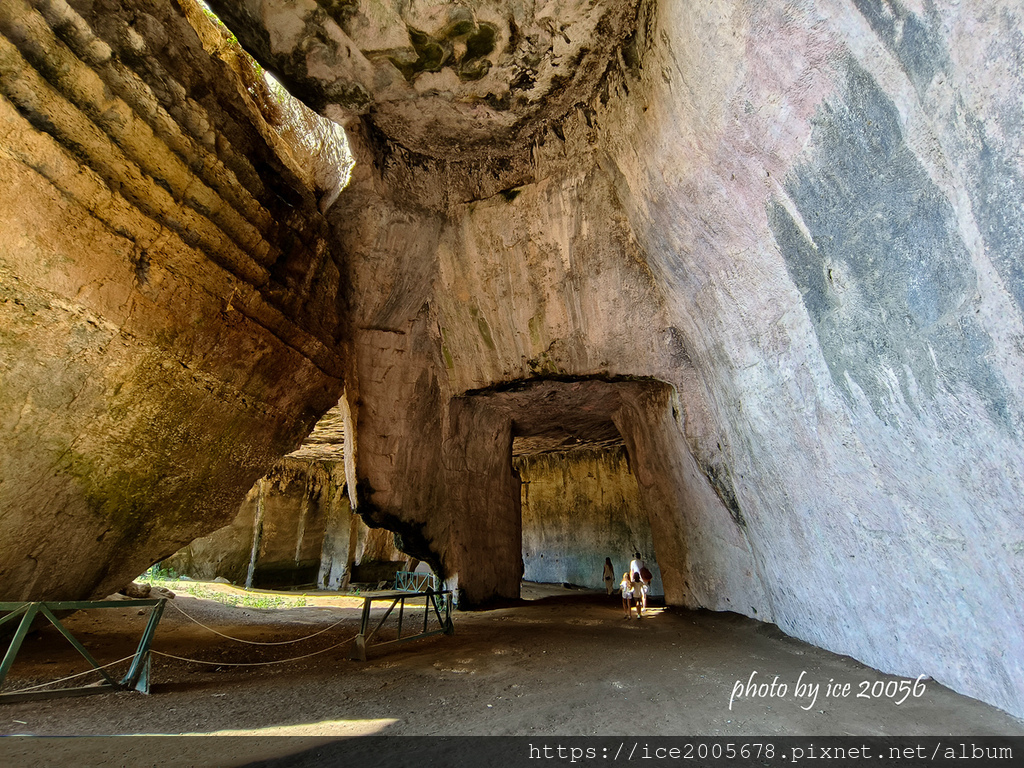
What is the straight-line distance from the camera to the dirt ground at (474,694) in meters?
2.82

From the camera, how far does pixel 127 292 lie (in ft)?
13.3

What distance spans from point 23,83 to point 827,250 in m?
5.50

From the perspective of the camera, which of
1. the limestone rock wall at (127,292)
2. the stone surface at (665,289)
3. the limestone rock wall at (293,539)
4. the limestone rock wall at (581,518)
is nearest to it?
the stone surface at (665,289)

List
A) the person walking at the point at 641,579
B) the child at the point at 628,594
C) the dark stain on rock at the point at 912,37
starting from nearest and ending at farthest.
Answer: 1. the dark stain on rock at the point at 912,37
2. the child at the point at 628,594
3. the person walking at the point at 641,579

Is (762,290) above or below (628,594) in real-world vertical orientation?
above

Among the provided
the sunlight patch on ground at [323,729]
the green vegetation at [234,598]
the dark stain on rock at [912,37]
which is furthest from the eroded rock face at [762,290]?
the green vegetation at [234,598]

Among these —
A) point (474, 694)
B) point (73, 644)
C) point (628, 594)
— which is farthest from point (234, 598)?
point (474, 694)

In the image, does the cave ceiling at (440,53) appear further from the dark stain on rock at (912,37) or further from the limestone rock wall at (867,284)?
the dark stain on rock at (912,37)

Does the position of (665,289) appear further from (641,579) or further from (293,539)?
(293,539)

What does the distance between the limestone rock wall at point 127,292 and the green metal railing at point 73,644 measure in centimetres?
92

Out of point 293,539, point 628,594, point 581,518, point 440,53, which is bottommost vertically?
point 628,594

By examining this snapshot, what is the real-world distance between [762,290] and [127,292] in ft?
17.1

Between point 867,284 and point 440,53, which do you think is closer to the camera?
point 867,284

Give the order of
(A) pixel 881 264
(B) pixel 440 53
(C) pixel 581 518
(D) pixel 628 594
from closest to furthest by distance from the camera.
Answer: (A) pixel 881 264
(B) pixel 440 53
(D) pixel 628 594
(C) pixel 581 518
